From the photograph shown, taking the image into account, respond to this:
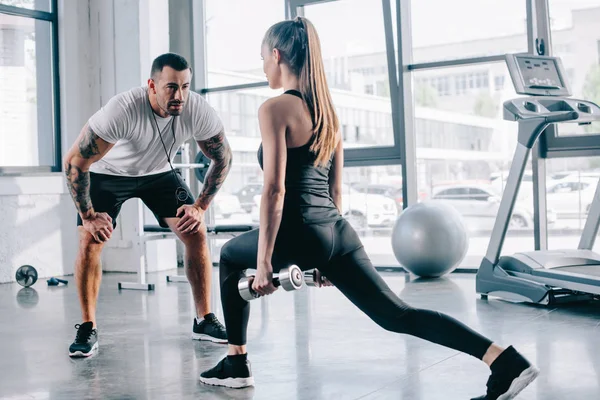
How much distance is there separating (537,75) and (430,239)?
141 centimetres

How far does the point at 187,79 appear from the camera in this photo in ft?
10.5

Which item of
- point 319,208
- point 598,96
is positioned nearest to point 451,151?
point 598,96

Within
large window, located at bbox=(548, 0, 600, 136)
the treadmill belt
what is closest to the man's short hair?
the treadmill belt

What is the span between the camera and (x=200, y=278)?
346cm

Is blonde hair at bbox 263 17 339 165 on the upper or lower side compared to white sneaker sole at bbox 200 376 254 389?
upper

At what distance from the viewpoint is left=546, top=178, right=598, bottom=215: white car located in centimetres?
551

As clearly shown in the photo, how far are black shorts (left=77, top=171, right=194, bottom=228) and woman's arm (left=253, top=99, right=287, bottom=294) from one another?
4.34ft

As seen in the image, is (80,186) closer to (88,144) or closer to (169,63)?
(88,144)

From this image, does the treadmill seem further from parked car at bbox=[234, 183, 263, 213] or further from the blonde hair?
parked car at bbox=[234, 183, 263, 213]

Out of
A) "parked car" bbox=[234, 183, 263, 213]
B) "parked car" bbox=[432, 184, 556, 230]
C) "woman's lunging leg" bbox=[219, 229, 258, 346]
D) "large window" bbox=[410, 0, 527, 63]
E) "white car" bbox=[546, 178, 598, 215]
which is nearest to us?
"woman's lunging leg" bbox=[219, 229, 258, 346]

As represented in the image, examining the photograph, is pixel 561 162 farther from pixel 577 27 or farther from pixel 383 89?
pixel 383 89

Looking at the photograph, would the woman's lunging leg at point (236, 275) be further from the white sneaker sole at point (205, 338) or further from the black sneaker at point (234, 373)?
the white sneaker sole at point (205, 338)

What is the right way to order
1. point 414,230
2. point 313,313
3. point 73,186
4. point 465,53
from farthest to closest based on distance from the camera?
point 465,53, point 414,230, point 313,313, point 73,186

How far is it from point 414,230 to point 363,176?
1213 mm
